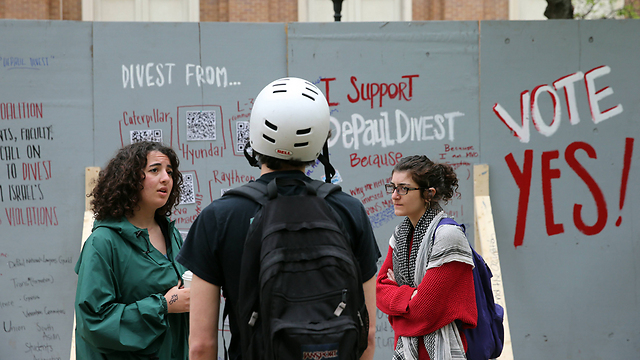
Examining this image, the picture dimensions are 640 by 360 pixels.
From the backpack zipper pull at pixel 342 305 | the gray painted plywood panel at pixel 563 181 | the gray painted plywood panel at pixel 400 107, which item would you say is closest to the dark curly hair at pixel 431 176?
the backpack zipper pull at pixel 342 305

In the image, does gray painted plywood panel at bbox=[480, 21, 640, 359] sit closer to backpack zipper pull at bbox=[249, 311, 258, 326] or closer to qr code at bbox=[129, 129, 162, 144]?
qr code at bbox=[129, 129, 162, 144]

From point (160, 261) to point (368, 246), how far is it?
133 cm

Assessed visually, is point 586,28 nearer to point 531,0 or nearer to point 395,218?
point 395,218

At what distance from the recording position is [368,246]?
2070 millimetres

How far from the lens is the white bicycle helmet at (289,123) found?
1.97m

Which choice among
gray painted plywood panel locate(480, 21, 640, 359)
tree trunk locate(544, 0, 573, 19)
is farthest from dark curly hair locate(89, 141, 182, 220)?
tree trunk locate(544, 0, 573, 19)

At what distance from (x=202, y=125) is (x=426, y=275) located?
2956 millimetres

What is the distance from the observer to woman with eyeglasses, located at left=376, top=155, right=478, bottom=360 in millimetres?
3094

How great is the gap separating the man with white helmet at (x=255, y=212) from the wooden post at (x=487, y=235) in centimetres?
311

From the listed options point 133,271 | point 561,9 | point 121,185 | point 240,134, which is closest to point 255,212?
point 133,271

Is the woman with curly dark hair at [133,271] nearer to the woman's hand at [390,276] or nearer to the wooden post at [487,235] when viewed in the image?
the woman's hand at [390,276]

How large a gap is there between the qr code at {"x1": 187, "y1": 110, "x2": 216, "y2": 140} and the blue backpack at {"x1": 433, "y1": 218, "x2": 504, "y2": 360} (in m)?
2.77

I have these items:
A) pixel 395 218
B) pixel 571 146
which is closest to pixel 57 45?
pixel 395 218

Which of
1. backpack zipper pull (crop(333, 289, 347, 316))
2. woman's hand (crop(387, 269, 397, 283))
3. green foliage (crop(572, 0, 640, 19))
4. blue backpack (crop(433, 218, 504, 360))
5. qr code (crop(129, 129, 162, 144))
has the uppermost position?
green foliage (crop(572, 0, 640, 19))
